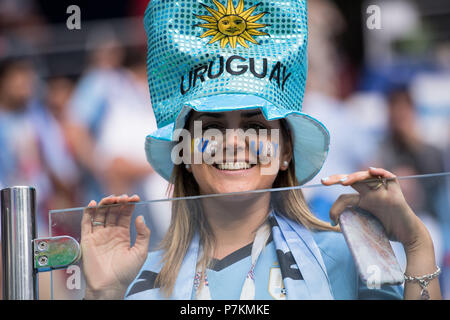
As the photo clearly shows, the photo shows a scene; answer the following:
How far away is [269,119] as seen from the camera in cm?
175

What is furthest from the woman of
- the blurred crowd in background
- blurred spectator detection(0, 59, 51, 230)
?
blurred spectator detection(0, 59, 51, 230)

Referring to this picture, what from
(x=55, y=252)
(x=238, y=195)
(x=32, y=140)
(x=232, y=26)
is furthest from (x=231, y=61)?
(x=32, y=140)

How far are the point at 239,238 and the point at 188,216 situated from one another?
0.47ft

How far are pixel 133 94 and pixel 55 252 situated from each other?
2949mm

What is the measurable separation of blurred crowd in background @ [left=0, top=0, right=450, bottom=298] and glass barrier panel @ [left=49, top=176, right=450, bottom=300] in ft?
7.92

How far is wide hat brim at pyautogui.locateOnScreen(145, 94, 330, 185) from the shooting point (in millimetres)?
1765

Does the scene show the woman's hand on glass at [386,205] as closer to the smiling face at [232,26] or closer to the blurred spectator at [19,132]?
the smiling face at [232,26]

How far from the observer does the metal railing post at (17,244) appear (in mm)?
1259

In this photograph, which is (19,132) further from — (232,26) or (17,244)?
(17,244)

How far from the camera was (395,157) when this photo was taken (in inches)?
151

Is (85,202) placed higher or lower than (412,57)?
lower

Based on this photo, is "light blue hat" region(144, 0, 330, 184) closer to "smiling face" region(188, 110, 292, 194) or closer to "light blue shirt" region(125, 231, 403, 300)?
"smiling face" region(188, 110, 292, 194)
